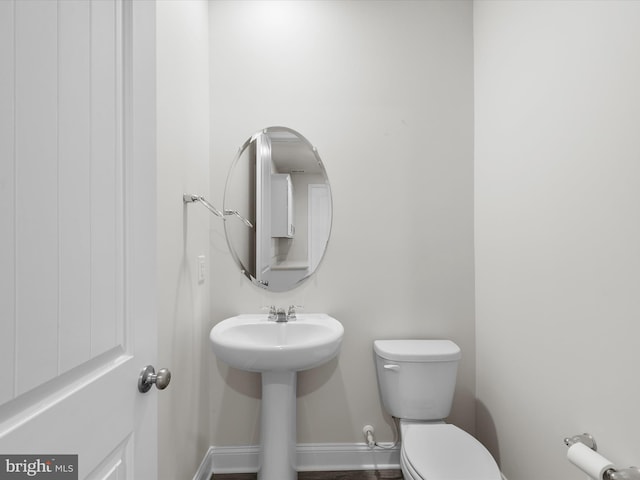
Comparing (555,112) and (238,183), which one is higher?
(555,112)

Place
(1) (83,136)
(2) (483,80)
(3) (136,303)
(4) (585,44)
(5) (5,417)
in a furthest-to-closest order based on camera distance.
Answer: (2) (483,80) < (4) (585,44) < (3) (136,303) < (1) (83,136) < (5) (5,417)

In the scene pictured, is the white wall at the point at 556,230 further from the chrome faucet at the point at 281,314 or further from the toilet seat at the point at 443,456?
the chrome faucet at the point at 281,314

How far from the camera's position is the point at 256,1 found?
177cm

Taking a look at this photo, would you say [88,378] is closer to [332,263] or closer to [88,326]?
[88,326]

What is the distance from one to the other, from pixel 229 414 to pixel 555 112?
193 centimetres

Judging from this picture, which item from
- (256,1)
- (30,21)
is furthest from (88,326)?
(256,1)

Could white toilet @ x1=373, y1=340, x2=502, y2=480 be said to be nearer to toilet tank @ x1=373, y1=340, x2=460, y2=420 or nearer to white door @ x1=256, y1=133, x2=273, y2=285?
toilet tank @ x1=373, y1=340, x2=460, y2=420

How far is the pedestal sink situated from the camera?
1.33 metres

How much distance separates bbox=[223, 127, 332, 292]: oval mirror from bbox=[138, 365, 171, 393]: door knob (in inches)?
40.0

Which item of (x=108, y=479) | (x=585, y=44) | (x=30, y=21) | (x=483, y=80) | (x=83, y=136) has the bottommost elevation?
(x=108, y=479)

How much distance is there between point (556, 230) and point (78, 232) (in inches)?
54.0

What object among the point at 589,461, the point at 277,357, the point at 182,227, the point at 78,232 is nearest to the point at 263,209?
the point at 182,227

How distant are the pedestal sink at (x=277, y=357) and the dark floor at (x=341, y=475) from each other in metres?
0.19

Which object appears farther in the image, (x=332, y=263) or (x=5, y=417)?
(x=332, y=263)
